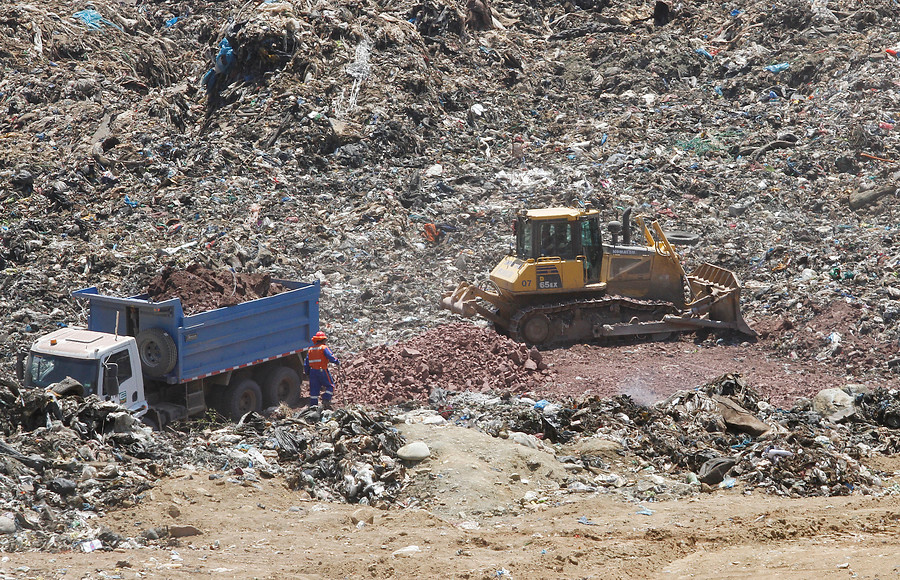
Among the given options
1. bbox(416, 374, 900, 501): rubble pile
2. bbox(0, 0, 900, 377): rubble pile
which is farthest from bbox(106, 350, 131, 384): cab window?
bbox(0, 0, 900, 377): rubble pile

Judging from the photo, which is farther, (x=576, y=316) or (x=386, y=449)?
(x=576, y=316)

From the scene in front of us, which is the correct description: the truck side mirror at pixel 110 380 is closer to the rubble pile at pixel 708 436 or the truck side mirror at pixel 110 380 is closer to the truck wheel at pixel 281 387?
the truck wheel at pixel 281 387

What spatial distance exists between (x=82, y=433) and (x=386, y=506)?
9.01ft

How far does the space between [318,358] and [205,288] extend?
5.43 ft

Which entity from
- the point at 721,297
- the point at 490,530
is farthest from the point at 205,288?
the point at 721,297

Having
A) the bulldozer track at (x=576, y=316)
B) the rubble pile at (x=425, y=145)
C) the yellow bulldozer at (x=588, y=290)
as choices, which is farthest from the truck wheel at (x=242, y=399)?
the bulldozer track at (x=576, y=316)

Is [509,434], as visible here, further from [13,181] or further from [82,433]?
[13,181]

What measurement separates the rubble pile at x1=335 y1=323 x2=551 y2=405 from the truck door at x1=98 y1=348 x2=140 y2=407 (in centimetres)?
265

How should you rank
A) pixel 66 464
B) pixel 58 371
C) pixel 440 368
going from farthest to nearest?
1. pixel 440 368
2. pixel 58 371
3. pixel 66 464

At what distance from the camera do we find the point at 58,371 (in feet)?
30.0

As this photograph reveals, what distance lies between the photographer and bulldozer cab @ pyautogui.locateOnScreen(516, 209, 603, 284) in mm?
13383

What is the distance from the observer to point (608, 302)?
13.7 metres

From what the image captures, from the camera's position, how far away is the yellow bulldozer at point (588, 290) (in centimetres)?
1342

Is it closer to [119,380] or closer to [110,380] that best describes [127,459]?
[110,380]
